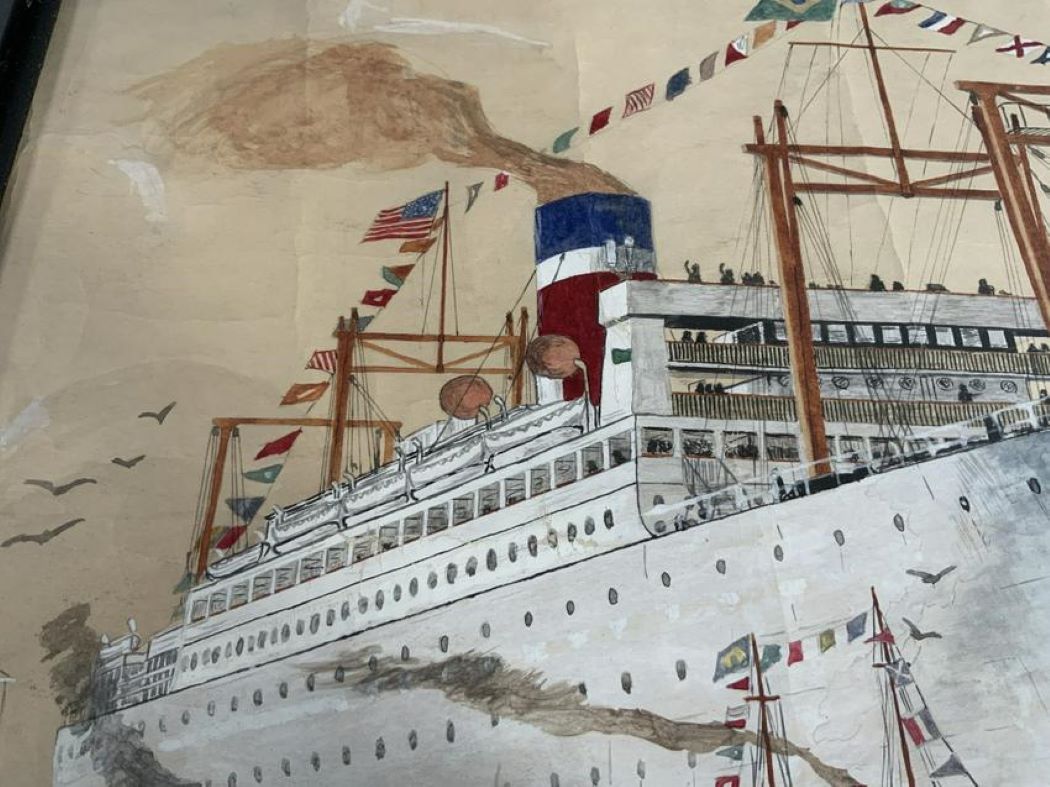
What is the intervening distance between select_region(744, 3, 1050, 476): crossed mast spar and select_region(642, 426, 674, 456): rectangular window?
23.9 inches

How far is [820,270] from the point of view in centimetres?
460

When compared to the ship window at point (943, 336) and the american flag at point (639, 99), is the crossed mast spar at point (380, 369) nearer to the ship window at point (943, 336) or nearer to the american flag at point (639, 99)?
the american flag at point (639, 99)

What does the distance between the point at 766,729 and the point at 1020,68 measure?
3.43 meters

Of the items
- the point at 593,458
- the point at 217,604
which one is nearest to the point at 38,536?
the point at 217,604

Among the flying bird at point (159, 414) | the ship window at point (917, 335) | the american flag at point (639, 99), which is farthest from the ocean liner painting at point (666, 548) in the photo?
the american flag at point (639, 99)

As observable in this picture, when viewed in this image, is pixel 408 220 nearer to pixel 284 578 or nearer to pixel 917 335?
pixel 284 578

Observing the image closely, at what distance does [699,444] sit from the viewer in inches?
165

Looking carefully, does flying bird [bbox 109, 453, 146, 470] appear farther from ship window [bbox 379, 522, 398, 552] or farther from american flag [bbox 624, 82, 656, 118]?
american flag [bbox 624, 82, 656, 118]

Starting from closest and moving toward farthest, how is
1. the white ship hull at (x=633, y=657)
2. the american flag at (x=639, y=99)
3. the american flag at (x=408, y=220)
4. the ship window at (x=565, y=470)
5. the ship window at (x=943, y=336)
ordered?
1. the white ship hull at (x=633, y=657)
2. the ship window at (x=565, y=470)
3. the ship window at (x=943, y=336)
4. the american flag at (x=408, y=220)
5. the american flag at (x=639, y=99)

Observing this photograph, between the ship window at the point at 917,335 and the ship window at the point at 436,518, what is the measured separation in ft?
6.92

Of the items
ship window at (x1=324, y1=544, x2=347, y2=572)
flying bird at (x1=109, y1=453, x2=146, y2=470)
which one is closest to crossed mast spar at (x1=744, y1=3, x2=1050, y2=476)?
ship window at (x1=324, y1=544, x2=347, y2=572)

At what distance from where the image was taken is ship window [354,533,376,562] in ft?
14.6

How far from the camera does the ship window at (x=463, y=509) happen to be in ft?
14.4

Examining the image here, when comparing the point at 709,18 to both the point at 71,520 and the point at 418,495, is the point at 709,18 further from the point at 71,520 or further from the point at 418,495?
the point at 71,520
